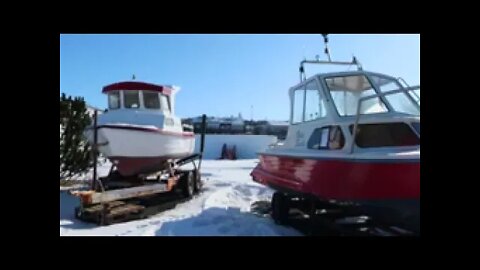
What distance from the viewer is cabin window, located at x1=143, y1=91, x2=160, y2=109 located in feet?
28.6

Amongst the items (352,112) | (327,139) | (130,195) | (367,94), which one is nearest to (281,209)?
(327,139)

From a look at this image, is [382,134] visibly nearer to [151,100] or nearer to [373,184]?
[373,184]

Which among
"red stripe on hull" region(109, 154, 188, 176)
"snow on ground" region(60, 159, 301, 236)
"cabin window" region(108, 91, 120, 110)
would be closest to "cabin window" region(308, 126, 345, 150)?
"snow on ground" region(60, 159, 301, 236)

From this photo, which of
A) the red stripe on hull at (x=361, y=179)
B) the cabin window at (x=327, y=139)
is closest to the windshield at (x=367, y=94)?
the cabin window at (x=327, y=139)

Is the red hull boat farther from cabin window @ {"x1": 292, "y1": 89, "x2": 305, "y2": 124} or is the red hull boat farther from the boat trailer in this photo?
the boat trailer

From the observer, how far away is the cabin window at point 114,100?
870 centimetres

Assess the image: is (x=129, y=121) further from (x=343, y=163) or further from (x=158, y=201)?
(x=343, y=163)

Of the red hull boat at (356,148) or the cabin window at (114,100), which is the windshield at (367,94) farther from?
the cabin window at (114,100)

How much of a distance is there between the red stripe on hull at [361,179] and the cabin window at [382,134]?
0.48 m

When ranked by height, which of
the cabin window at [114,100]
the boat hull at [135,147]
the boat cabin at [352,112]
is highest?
the cabin window at [114,100]

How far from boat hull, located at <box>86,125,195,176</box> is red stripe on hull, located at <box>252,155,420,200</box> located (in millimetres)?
3923

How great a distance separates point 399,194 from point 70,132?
785cm

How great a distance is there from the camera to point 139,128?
7695 millimetres
